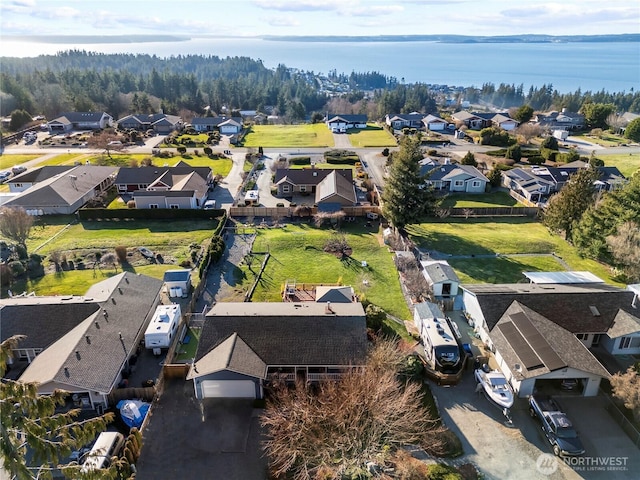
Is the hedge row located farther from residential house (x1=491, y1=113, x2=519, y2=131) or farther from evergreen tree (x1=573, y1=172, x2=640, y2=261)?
residential house (x1=491, y1=113, x2=519, y2=131)

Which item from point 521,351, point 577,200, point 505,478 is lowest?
point 505,478

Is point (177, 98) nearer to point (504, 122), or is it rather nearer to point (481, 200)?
point (504, 122)

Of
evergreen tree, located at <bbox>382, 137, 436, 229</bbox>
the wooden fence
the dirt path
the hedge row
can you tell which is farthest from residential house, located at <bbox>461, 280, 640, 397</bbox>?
the hedge row

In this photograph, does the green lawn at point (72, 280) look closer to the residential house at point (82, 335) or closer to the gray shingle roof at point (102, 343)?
the residential house at point (82, 335)

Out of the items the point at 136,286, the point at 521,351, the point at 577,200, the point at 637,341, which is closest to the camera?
the point at 521,351

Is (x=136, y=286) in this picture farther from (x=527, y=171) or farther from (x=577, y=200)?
(x=527, y=171)

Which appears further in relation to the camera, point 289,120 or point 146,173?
point 289,120

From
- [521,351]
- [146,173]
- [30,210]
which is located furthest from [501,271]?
[30,210]
